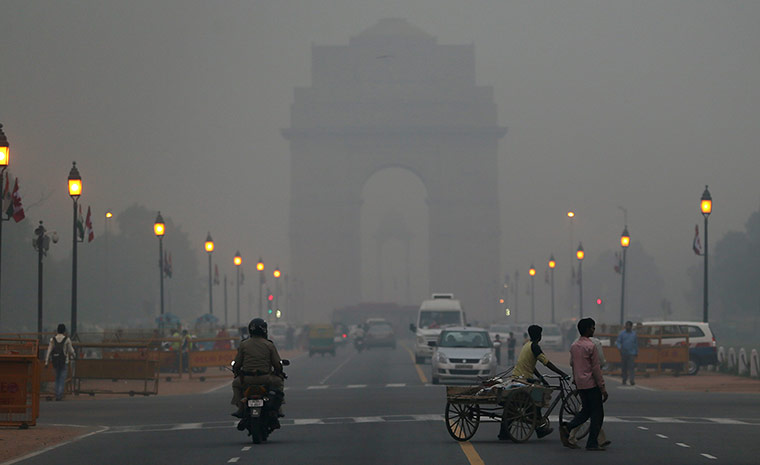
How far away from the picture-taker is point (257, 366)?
18.4 m

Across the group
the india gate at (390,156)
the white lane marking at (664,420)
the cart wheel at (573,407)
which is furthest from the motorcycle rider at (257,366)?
the india gate at (390,156)

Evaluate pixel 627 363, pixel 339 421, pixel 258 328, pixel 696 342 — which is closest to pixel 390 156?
pixel 696 342

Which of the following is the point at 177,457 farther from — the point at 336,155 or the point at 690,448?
the point at 336,155

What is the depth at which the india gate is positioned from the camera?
442ft

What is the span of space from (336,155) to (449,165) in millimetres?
11183

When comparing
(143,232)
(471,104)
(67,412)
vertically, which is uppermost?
(471,104)

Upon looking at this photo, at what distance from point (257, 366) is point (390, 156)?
120232mm

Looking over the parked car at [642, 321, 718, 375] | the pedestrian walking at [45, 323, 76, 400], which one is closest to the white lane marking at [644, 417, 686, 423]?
the pedestrian walking at [45, 323, 76, 400]

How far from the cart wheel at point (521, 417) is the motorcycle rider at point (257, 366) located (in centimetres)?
298

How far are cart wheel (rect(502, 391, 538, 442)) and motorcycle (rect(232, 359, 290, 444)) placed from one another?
2.97m

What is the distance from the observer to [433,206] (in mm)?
137250

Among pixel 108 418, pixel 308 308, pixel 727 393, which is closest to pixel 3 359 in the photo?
pixel 108 418

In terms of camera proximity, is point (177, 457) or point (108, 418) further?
point (108, 418)

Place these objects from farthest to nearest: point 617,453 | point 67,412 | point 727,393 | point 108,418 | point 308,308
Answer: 1. point 308,308
2. point 727,393
3. point 67,412
4. point 108,418
5. point 617,453
